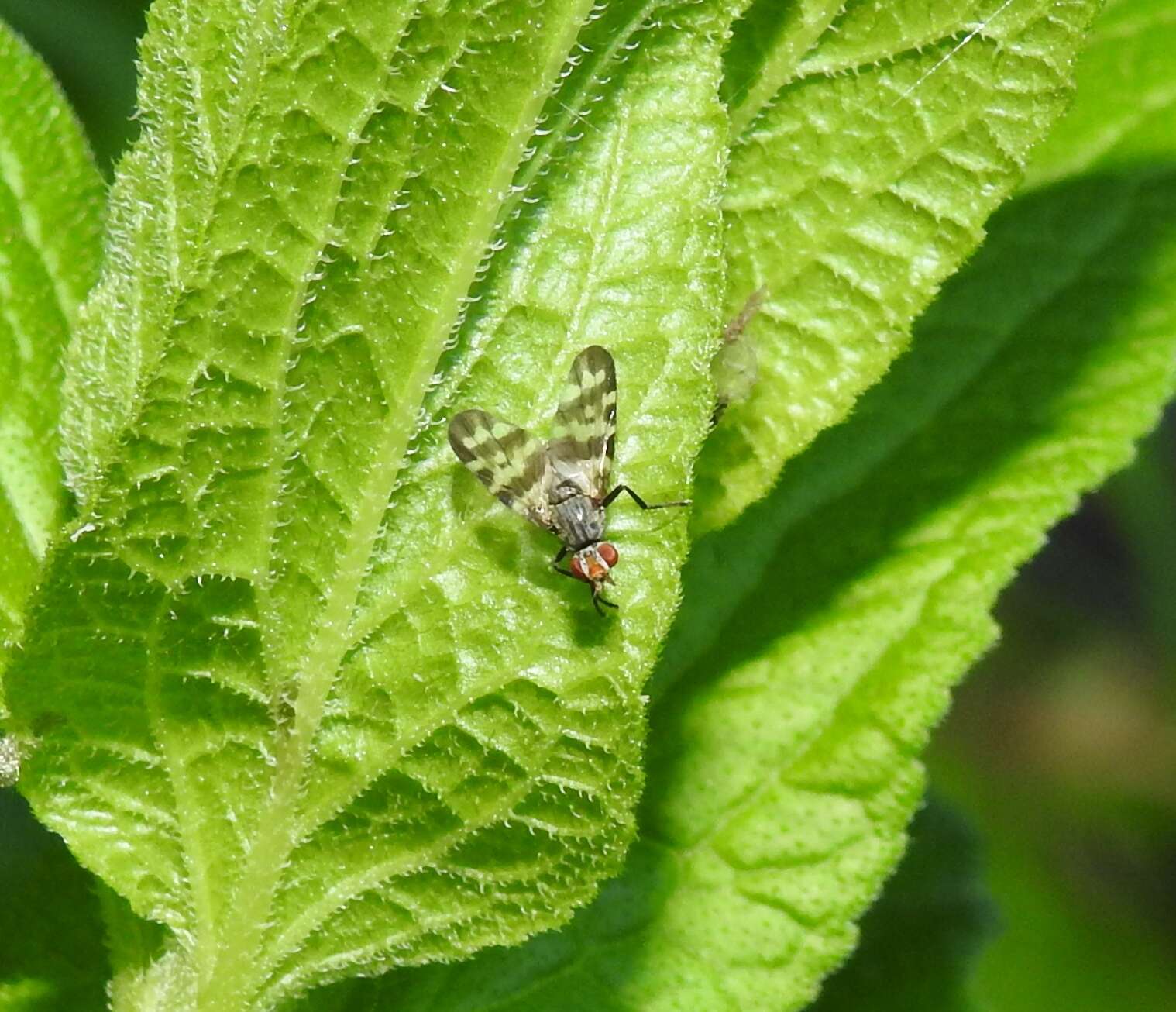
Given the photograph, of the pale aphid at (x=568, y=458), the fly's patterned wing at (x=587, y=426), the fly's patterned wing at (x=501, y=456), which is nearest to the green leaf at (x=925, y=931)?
the fly's patterned wing at (x=587, y=426)

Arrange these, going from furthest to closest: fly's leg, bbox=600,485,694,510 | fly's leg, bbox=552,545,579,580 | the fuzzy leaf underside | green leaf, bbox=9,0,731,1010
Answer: the fuzzy leaf underside < fly's leg, bbox=552,545,579,580 < fly's leg, bbox=600,485,694,510 < green leaf, bbox=9,0,731,1010

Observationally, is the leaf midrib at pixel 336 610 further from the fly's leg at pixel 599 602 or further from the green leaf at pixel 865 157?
the green leaf at pixel 865 157

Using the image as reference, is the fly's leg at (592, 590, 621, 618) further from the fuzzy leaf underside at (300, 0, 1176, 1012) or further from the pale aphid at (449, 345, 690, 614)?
the fuzzy leaf underside at (300, 0, 1176, 1012)

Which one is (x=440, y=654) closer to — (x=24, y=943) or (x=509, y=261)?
(x=509, y=261)

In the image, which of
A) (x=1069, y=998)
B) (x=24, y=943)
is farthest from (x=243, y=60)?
(x=1069, y=998)

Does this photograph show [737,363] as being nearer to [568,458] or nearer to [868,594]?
[568,458]

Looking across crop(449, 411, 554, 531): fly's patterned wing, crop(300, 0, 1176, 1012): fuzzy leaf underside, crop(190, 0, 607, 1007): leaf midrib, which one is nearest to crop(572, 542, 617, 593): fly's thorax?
crop(449, 411, 554, 531): fly's patterned wing
